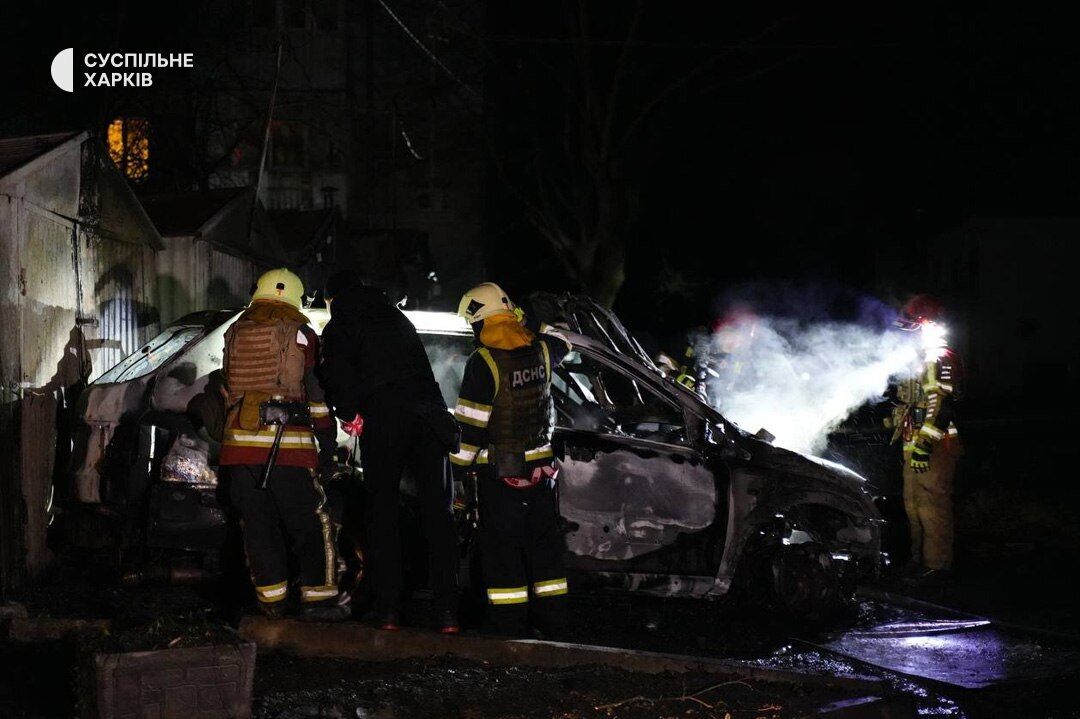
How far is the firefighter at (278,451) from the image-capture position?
16.6ft

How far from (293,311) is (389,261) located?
18668mm

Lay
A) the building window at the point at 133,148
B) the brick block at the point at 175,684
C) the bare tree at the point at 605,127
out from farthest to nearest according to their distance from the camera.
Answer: the bare tree at the point at 605,127, the building window at the point at 133,148, the brick block at the point at 175,684

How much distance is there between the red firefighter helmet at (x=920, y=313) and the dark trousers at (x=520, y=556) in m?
4.14

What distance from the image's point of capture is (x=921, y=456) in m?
7.92

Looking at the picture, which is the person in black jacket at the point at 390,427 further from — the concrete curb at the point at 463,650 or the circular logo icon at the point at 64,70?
the circular logo icon at the point at 64,70

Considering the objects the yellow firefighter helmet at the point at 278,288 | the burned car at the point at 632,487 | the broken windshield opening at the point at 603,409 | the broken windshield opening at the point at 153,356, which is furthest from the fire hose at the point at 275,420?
the broken windshield opening at the point at 603,409

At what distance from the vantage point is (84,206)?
762 cm

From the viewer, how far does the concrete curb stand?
477 centimetres

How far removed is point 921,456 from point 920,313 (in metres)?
1.18

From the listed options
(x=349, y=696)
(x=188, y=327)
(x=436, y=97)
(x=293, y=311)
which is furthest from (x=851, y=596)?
(x=436, y=97)

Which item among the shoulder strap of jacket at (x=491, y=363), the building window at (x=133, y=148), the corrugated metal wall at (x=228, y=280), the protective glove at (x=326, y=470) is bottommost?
the protective glove at (x=326, y=470)

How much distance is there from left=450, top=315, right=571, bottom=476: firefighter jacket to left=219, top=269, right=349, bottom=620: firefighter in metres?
0.74

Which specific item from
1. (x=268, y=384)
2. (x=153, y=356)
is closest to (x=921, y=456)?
(x=268, y=384)

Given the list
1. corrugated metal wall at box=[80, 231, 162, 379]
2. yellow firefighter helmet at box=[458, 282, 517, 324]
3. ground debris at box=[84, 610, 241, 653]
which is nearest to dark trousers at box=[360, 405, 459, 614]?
yellow firefighter helmet at box=[458, 282, 517, 324]
